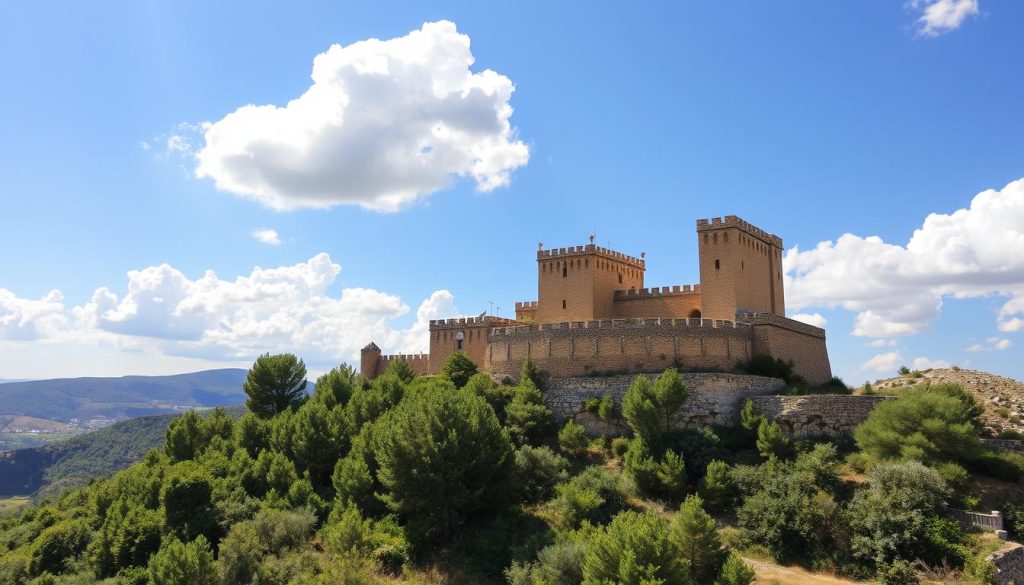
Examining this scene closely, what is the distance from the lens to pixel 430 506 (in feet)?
113

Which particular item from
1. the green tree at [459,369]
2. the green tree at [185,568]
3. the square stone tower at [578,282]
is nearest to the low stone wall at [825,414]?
the square stone tower at [578,282]

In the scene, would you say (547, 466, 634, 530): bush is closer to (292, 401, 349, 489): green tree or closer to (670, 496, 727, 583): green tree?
(670, 496, 727, 583): green tree

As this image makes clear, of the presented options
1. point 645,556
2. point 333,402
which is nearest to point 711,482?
point 645,556

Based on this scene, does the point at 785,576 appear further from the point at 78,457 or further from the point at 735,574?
the point at 78,457

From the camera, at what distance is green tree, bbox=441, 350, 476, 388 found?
4922 cm

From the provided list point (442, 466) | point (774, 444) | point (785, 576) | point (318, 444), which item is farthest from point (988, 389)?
point (318, 444)

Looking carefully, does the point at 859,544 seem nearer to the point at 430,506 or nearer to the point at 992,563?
the point at 992,563

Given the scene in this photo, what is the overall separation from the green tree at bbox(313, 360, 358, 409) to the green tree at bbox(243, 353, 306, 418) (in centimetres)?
539

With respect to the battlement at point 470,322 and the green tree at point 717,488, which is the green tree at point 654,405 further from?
the battlement at point 470,322

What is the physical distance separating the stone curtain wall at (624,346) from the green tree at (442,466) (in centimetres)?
1147

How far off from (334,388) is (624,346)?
21.5 m

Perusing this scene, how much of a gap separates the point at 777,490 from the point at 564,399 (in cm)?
1535

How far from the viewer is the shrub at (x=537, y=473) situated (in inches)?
1436

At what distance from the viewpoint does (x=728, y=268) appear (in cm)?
4722
